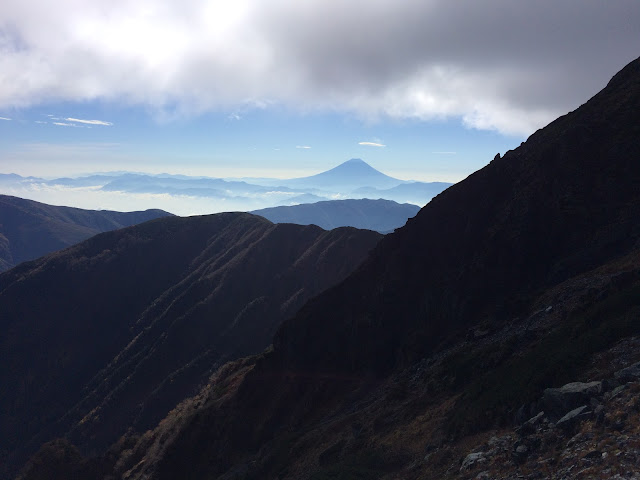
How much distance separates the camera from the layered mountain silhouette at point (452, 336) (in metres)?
22.6

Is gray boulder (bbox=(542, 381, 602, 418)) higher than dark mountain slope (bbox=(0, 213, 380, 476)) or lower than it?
higher

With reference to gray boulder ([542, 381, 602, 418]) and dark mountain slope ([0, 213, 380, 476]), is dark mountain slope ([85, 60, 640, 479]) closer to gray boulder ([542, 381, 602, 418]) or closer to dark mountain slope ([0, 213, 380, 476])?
gray boulder ([542, 381, 602, 418])

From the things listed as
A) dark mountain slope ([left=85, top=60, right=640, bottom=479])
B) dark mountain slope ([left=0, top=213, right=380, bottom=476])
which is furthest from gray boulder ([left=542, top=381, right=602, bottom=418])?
dark mountain slope ([left=0, top=213, right=380, bottom=476])

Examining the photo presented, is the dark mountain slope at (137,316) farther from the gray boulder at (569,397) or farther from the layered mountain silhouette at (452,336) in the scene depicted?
the gray boulder at (569,397)

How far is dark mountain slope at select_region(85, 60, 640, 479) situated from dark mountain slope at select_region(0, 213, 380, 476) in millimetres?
44568

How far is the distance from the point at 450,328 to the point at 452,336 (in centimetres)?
299

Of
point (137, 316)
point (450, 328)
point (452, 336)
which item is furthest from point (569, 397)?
point (137, 316)

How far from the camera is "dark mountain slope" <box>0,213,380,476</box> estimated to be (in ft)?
341

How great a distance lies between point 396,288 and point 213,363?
69.5m

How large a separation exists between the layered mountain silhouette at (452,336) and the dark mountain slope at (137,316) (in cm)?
3908

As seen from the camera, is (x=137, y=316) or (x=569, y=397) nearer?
(x=569, y=397)

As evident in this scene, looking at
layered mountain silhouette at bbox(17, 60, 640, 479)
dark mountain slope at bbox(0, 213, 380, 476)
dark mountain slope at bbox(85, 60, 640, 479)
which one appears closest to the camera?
layered mountain silhouette at bbox(17, 60, 640, 479)

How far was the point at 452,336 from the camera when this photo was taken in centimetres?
3841

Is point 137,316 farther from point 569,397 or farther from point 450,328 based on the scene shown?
point 569,397
